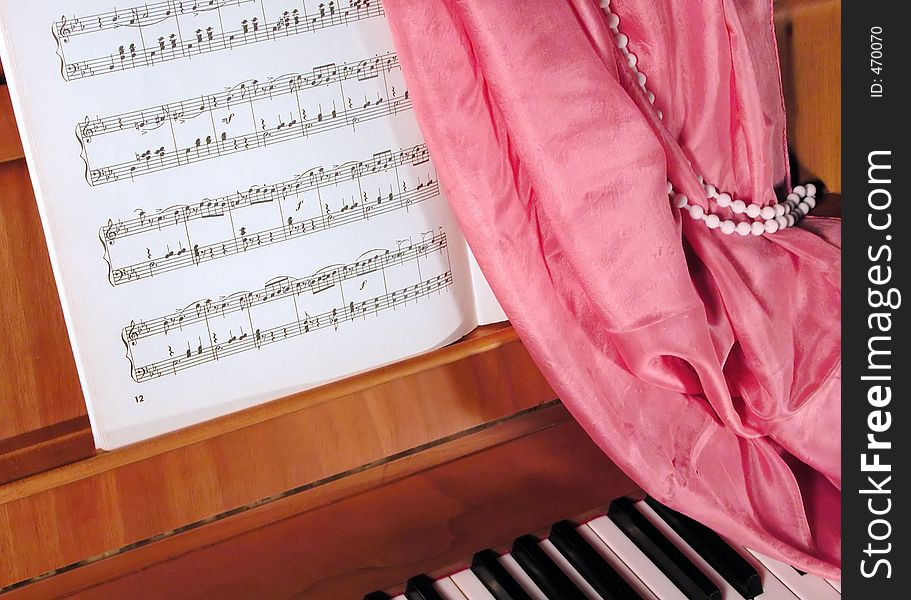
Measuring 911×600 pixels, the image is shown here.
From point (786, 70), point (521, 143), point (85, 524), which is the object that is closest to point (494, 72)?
point (521, 143)

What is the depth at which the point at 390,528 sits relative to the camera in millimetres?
977

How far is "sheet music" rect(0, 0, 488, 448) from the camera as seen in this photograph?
2.44 ft

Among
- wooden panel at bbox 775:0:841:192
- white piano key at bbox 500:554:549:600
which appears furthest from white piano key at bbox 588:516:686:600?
wooden panel at bbox 775:0:841:192

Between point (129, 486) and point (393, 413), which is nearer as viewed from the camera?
point (129, 486)

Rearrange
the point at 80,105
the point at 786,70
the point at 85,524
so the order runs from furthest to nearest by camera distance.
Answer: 1. the point at 786,70
2. the point at 85,524
3. the point at 80,105

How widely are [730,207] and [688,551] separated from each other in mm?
389

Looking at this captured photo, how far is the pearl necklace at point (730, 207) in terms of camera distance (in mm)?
900

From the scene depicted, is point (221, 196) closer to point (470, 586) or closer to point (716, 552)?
point (470, 586)

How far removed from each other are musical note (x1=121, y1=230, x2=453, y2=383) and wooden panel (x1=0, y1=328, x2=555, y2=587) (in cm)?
7

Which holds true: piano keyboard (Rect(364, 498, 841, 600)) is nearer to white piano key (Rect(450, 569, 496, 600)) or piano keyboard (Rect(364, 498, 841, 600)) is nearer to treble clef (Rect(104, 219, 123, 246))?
white piano key (Rect(450, 569, 496, 600))

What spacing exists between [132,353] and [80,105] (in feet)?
0.72

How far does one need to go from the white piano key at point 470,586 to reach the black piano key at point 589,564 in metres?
0.10

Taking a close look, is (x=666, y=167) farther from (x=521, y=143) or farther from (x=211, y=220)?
(x=211, y=220)

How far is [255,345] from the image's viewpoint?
33.2 inches
